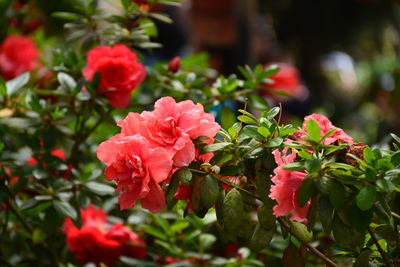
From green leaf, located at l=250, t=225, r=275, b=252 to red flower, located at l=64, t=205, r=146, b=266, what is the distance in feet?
1.60

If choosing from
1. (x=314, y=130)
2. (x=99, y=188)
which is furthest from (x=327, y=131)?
(x=99, y=188)

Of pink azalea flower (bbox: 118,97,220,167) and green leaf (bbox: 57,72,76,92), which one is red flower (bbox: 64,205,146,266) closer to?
green leaf (bbox: 57,72,76,92)

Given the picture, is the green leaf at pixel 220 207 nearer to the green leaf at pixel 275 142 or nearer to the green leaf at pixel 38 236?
the green leaf at pixel 275 142

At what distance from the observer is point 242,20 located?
8.59ft

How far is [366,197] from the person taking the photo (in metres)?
0.67

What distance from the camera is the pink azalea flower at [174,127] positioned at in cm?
74

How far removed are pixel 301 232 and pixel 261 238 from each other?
49mm

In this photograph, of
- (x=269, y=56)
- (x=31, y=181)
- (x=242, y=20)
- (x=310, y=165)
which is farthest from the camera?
(x=269, y=56)

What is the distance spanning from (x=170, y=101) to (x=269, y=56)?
10.2 ft

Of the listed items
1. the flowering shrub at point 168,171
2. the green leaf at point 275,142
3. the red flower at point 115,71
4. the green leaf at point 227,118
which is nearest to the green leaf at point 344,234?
the flowering shrub at point 168,171

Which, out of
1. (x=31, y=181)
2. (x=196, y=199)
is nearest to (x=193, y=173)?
(x=196, y=199)

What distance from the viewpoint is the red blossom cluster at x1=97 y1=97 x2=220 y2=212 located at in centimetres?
72

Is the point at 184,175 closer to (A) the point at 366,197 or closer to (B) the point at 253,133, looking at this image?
(B) the point at 253,133

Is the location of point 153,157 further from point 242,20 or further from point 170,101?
point 242,20
